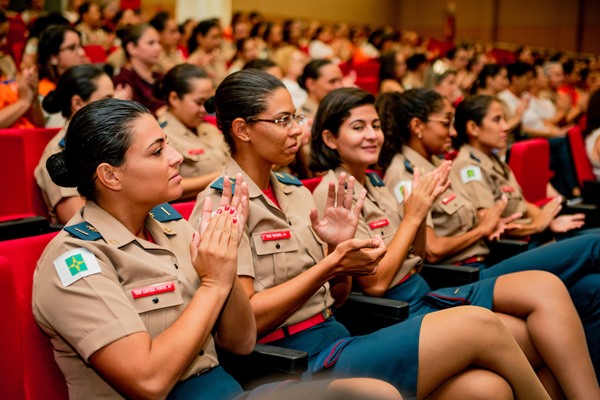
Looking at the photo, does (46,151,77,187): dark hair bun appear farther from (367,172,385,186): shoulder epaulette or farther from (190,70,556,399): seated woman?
(367,172,385,186): shoulder epaulette

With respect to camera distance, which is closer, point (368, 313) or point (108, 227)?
point (108, 227)

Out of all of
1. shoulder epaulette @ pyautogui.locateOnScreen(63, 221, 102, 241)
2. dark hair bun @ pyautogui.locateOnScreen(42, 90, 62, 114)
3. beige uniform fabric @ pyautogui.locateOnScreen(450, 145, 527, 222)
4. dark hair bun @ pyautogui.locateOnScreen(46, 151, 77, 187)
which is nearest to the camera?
shoulder epaulette @ pyautogui.locateOnScreen(63, 221, 102, 241)

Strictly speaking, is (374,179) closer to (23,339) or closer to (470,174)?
(470,174)

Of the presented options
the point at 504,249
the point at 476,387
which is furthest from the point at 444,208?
the point at 476,387

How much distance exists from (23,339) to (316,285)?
0.67 m

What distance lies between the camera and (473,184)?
2.78 m

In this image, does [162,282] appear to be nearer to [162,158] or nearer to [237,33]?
[162,158]

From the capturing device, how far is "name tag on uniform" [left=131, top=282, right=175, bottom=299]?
138 cm

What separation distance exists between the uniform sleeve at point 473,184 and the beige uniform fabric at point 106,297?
1532mm

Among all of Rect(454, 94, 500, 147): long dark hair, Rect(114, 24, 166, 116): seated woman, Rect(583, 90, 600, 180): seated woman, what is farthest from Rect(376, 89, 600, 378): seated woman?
Rect(114, 24, 166, 116): seated woman

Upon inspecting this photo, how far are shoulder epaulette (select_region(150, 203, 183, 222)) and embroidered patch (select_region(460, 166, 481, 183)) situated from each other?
151cm

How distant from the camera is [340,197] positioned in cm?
183

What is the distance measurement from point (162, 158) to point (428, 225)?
1.23m

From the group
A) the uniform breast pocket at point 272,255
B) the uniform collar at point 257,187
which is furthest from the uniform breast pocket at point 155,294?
the uniform collar at point 257,187
